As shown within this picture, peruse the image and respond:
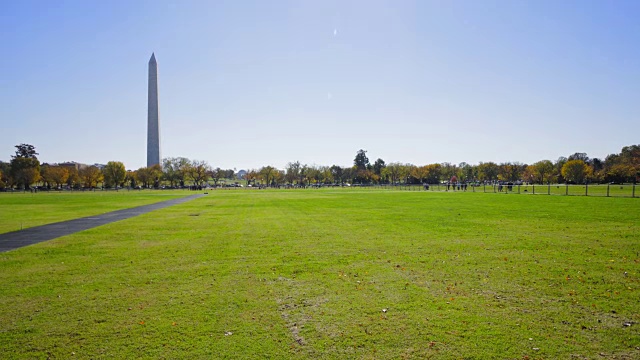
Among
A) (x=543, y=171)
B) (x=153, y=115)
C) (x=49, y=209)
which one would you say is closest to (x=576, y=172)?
(x=543, y=171)

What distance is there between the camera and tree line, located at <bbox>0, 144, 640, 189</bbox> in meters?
130

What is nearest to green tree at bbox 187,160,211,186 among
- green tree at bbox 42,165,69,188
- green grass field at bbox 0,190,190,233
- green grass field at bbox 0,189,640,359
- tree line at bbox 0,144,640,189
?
tree line at bbox 0,144,640,189

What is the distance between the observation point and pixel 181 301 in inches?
318

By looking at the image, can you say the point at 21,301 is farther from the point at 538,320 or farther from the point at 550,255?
the point at 550,255

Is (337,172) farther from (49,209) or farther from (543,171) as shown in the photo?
(49,209)

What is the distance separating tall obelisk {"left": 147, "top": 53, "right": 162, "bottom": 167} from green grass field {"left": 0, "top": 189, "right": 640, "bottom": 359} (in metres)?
117

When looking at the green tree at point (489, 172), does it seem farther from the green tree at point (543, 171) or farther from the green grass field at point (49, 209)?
the green grass field at point (49, 209)

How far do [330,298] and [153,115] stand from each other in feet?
420

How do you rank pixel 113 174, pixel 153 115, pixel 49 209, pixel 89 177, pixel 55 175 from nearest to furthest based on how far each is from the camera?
pixel 49 209
pixel 153 115
pixel 55 175
pixel 113 174
pixel 89 177

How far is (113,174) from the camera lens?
146 metres

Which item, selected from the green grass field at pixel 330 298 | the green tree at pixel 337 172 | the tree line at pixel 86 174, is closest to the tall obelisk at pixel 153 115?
the tree line at pixel 86 174

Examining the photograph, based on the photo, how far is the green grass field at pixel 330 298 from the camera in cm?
583

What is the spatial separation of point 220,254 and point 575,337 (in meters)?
10.0

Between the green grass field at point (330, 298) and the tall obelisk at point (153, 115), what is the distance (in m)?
117
